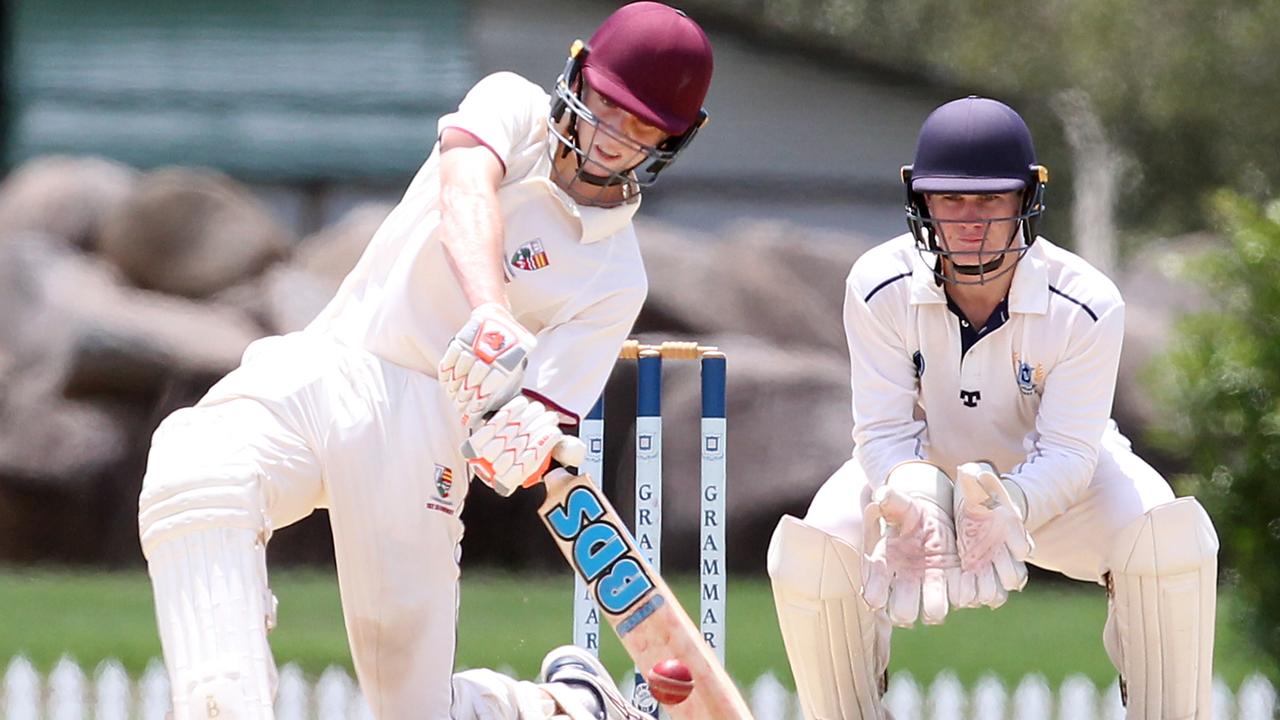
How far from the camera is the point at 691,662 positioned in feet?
9.90

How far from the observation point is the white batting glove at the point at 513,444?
291 centimetres

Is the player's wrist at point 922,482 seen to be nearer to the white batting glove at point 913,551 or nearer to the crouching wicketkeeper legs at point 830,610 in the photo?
the white batting glove at point 913,551

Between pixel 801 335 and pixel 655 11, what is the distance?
6.57 meters

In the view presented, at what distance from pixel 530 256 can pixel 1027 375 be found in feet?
2.94

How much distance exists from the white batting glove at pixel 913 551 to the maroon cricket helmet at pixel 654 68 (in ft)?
2.27

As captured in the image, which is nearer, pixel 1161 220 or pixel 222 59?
pixel 222 59

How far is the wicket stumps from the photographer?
13.7 feet

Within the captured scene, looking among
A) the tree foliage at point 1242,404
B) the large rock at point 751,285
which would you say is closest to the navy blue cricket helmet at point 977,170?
the tree foliage at point 1242,404

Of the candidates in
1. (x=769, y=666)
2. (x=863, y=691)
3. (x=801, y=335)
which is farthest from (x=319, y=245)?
(x=863, y=691)

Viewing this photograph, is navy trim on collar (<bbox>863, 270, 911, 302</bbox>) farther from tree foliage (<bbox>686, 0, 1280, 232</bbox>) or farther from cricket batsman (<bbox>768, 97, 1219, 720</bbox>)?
tree foliage (<bbox>686, 0, 1280, 232</bbox>)

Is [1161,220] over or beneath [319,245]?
over

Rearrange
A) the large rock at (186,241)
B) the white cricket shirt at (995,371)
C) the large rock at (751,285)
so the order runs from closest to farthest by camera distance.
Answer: the white cricket shirt at (995,371) < the large rock at (751,285) < the large rock at (186,241)

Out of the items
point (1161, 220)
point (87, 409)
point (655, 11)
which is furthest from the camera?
point (1161, 220)

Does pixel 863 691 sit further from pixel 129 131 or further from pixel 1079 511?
pixel 129 131
